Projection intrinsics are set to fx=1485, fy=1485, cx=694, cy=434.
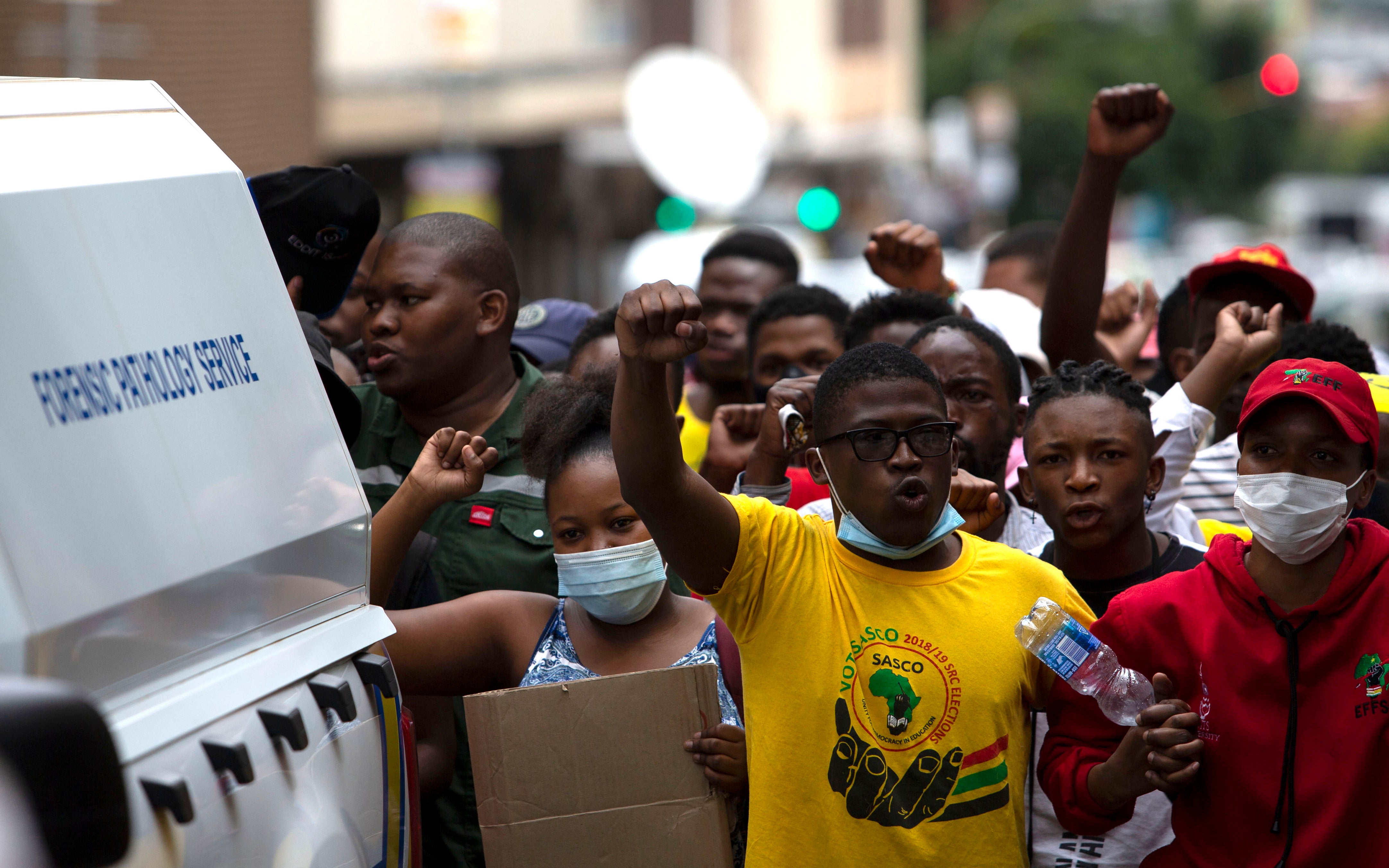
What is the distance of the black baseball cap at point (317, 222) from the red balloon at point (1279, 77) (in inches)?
1192

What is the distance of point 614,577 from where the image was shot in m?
3.54

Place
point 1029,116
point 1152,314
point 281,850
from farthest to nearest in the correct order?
point 1029,116 < point 1152,314 < point 281,850

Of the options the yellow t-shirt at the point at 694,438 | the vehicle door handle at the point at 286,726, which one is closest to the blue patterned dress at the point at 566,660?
the vehicle door handle at the point at 286,726

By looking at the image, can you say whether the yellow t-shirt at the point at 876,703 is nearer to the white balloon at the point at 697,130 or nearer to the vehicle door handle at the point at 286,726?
the vehicle door handle at the point at 286,726

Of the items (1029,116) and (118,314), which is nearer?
(118,314)

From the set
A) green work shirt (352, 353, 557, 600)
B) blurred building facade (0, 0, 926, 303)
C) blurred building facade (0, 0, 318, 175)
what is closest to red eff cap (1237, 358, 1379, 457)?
green work shirt (352, 353, 557, 600)

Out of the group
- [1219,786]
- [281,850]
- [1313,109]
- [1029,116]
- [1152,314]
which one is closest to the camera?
[281,850]

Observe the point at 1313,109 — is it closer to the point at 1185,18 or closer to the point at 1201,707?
the point at 1185,18

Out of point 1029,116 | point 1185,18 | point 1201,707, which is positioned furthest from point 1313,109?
point 1201,707

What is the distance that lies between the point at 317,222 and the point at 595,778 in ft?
6.44

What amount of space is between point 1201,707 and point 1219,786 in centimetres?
16

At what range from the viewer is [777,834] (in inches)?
Result: 122

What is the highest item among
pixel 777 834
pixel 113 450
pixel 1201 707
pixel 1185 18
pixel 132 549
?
pixel 1185 18

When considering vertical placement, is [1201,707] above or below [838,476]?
below
